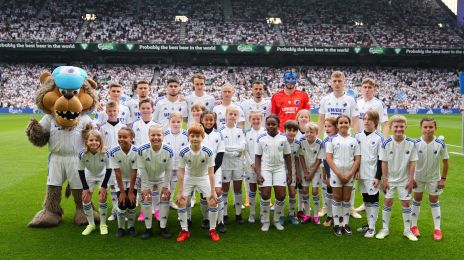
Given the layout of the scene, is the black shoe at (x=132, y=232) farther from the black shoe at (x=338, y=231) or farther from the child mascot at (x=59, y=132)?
the black shoe at (x=338, y=231)

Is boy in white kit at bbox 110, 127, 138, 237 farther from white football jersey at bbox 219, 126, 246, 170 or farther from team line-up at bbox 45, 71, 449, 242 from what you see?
white football jersey at bbox 219, 126, 246, 170

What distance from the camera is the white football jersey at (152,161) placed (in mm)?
5621

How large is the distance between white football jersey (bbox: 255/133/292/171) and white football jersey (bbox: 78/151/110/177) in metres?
2.32

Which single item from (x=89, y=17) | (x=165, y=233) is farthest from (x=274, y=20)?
(x=165, y=233)

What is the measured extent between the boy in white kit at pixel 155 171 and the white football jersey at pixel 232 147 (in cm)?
103

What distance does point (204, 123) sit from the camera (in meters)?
6.03

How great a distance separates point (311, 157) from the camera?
6.29 metres

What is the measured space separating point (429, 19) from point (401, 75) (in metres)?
10.7

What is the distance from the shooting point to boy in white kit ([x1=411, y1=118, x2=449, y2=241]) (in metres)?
5.51

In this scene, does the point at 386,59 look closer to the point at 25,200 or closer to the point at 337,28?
the point at 337,28

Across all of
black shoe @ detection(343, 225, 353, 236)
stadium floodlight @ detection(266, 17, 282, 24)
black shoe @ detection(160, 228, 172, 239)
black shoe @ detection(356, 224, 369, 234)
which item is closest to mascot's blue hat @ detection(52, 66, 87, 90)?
black shoe @ detection(160, 228, 172, 239)

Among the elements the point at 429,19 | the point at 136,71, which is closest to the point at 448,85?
the point at 429,19

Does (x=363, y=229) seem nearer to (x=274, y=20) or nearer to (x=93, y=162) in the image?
(x=93, y=162)

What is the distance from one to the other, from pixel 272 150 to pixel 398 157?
1770mm
